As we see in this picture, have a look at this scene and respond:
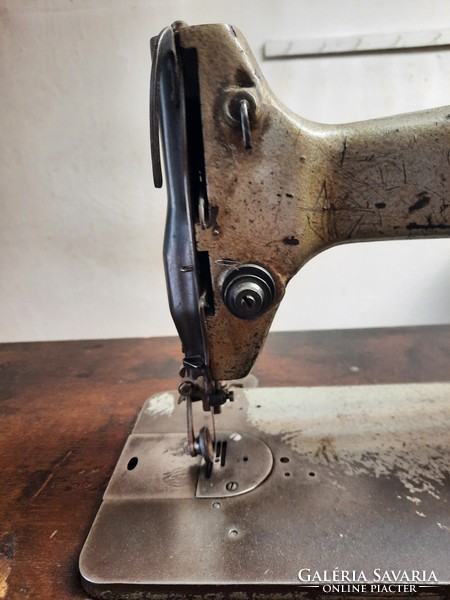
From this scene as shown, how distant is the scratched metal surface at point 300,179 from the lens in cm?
58

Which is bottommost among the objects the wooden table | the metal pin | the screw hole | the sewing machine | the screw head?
the wooden table

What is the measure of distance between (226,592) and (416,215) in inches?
23.1

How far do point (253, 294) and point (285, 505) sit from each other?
34 cm

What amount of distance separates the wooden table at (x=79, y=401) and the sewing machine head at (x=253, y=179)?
36 centimetres

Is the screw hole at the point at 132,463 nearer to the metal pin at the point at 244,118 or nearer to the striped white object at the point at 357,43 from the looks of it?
the metal pin at the point at 244,118

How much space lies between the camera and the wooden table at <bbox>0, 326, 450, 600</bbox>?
2.05 ft

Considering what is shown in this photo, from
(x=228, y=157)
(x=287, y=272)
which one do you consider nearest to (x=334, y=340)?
(x=287, y=272)

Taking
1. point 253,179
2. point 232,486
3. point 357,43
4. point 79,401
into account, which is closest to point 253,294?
point 253,179

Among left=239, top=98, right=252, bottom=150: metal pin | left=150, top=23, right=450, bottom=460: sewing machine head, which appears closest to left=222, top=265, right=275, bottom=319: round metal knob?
left=150, top=23, right=450, bottom=460: sewing machine head

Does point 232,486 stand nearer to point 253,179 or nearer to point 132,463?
point 132,463

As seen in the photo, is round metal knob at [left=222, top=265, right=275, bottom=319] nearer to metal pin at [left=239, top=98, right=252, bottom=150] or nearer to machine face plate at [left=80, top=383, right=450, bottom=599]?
metal pin at [left=239, top=98, right=252, bottom=150]

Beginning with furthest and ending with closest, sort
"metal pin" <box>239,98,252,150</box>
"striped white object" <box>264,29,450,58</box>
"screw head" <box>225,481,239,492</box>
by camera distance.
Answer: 1. "striped white object" <box>264,29,450,58</box>
2. "screw head" <box>225,481,239,492</box>
3. "metal pin" <box>239,98,252,150</box>

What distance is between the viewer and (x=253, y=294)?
62 cm

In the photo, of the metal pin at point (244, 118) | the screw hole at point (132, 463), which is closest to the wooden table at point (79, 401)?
the screw hole at point (132, 463)
